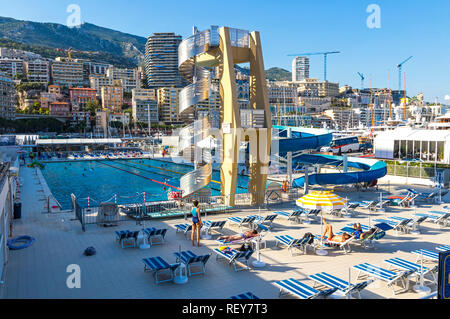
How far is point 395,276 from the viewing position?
7090 mm

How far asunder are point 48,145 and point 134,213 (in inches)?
1909

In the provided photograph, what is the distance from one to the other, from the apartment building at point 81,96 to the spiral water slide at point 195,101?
110m

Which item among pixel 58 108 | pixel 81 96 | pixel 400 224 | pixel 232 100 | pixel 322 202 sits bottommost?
pixel 400 224

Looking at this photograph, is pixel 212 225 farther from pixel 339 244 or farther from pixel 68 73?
pixel 68 73

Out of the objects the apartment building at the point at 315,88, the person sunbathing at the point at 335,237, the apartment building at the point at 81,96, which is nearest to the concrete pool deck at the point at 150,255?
the person sunbathing at the point at 335,237

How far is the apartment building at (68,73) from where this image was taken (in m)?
141

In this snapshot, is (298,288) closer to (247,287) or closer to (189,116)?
(247,287)

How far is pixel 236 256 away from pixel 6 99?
109 metres

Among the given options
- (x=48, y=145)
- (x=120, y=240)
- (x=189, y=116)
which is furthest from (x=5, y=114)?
(x=120, y=240)

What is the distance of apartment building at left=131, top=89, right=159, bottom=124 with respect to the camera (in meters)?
115

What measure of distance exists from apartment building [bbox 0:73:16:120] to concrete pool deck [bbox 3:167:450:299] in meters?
99.9

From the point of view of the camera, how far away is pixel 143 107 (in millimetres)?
116188

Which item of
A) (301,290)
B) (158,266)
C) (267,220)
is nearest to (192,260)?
(158,266)

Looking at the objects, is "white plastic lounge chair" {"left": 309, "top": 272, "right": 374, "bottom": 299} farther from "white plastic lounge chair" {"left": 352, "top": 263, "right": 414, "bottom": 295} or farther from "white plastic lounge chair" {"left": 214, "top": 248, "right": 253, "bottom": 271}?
"white plastic lounge chair" {"left": 214, "top": 248, "right": 253, "bottom": 271}
